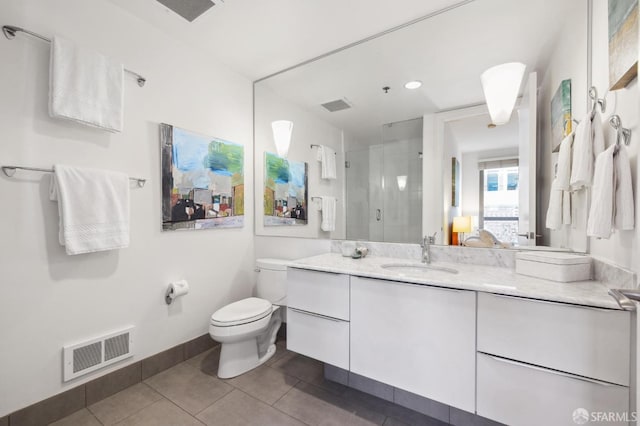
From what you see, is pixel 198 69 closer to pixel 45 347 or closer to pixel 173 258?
pixel 173 258

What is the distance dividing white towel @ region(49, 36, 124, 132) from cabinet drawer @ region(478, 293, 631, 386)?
2.25m

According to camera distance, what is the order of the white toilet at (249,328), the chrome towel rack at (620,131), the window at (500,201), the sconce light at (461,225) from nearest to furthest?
the chrome towel rack at (620,131)
the window at (500,201)
the sconce light at (461,225)
the white toilet at (249,328)

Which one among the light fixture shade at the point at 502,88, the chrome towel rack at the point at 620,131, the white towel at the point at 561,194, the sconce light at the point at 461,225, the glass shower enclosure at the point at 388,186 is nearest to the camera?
the chrome towel rack at the point at 620,131

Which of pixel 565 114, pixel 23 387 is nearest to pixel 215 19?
pixel 565 114

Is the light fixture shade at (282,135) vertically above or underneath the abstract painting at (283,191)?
above

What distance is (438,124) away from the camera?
1794 mm

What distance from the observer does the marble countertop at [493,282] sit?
0.98 metres

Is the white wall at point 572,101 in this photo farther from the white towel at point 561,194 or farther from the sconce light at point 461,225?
the sconce light at point 461,225

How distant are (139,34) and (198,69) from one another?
0.43m

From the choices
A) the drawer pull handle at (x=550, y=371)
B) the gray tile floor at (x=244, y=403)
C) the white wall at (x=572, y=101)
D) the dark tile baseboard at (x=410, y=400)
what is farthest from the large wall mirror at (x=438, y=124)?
the gray tile floor at (x=244, y=403)

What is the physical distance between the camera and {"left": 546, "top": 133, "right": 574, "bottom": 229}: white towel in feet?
4.10

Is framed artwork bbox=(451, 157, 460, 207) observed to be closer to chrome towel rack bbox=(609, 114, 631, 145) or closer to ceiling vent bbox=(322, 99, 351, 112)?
chrome towel rack bbox=(609, 114, 631, 145)

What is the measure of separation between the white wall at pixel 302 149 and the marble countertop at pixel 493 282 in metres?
0.64

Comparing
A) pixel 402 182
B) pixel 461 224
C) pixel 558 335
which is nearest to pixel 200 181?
pixel 402 182
